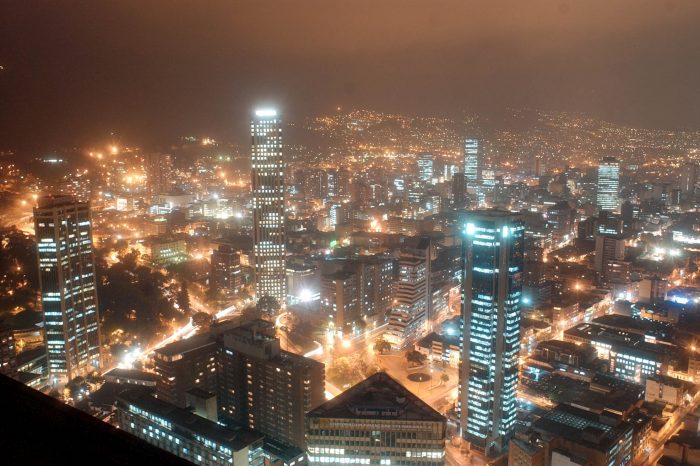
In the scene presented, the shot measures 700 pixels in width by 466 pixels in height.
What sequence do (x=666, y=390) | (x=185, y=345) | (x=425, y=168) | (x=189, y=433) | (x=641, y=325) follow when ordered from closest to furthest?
1. (x=189, y=433)
2. (x=185, y=345)
3. (x=666, y=390)
4. (x=641, y=325)
5. (x=425, y=168)

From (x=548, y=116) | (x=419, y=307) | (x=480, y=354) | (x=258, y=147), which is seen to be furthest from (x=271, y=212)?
(x=548, y=116)

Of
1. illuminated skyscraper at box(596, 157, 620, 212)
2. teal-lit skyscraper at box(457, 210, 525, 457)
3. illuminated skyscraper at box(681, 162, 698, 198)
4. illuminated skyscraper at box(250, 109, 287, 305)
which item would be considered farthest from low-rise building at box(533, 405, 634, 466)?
illuminated skyscraper at box(681, 162, 698, 198)

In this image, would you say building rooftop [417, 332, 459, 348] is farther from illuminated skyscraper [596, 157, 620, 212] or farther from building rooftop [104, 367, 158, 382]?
illuminated skyscraper [596, 157, 620, 212]

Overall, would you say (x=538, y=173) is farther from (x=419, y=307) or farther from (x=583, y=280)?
(x=419, y=307)

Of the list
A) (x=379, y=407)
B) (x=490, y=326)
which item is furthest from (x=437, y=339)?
(x=379, y=407)

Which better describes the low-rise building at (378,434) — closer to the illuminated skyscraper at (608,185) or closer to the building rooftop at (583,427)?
the building rooftop at (583,427)

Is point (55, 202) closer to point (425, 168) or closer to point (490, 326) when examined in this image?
point (490, 326)

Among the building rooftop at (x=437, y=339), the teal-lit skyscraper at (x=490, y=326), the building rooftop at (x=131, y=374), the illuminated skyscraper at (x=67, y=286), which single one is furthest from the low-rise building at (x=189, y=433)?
the building rooftop at (x=437, y=339)
